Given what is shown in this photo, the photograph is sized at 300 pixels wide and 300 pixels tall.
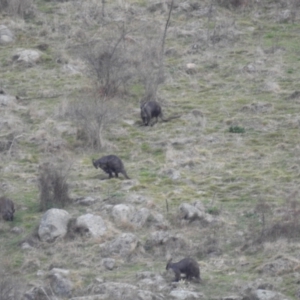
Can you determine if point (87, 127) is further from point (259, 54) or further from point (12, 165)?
point (259, 54)

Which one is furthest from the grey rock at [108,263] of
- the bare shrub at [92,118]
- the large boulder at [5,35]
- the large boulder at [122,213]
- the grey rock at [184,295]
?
the large boulder at [5,35]

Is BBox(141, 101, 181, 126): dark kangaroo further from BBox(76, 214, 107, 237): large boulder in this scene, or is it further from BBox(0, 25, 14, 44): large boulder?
BBox(0, 25, 14, 44): large boulder

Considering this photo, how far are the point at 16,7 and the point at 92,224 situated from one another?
1779cm

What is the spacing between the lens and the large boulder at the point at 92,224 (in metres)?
21.2

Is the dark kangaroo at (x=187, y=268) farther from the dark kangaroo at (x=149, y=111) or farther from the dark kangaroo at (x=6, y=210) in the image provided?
the dark kangaroo at (x=149, y=111)

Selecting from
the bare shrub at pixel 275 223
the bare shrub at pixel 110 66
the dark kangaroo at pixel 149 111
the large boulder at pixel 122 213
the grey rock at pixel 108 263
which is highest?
the bare shrub at pixel 110 66

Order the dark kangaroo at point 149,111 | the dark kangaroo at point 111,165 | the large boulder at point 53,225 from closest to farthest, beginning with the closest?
the large boulder at point 53,225 < the dark kangaroo at point 111,165 < the dark kangaroo at point 149,111

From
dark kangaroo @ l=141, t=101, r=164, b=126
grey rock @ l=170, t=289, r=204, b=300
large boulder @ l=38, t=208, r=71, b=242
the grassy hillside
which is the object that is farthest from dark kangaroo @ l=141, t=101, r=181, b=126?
grey rock @ l=170, t=289, r=204, b=300

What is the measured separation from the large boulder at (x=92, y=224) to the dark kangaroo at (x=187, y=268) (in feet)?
8.73

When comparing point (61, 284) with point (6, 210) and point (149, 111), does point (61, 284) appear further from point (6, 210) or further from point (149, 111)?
point (149, 111)

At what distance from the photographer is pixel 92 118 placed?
27625 mm

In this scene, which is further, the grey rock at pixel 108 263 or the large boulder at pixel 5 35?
the large boulder at pixel 5 35

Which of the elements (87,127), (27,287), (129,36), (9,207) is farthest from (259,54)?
(27,287)

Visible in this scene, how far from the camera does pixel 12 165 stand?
2611 centimetres
